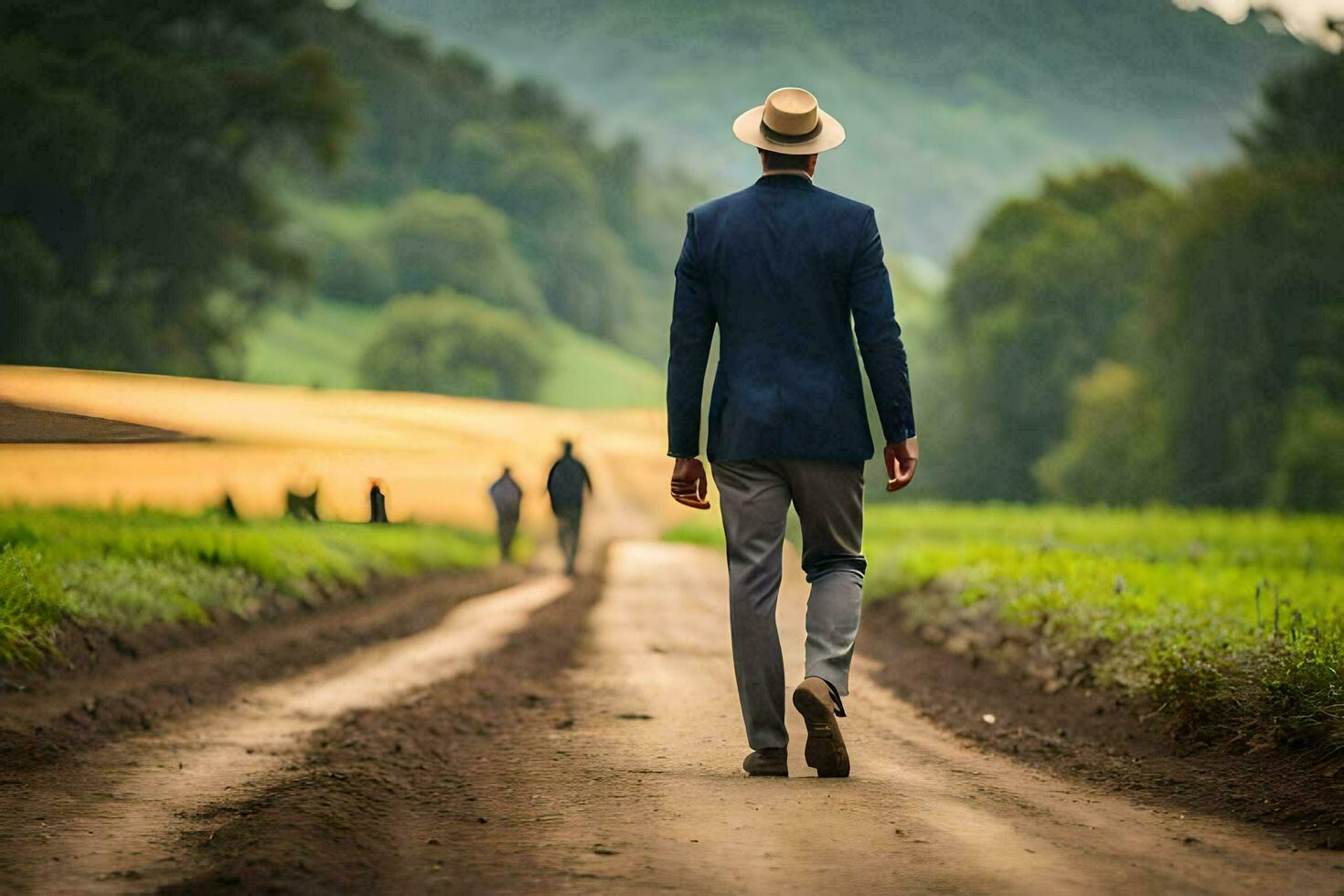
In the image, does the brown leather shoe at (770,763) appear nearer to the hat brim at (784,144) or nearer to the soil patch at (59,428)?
the hat brim at (784,144)

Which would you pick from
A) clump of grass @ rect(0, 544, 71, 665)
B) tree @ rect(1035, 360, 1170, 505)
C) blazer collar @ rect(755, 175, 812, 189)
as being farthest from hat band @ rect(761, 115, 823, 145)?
tree @ rect(1035, 360, 1170, 505)

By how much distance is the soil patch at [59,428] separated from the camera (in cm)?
771

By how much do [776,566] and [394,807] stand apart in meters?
1.57

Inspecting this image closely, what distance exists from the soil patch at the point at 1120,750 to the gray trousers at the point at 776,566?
120cm

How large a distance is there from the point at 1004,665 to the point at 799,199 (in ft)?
18.2

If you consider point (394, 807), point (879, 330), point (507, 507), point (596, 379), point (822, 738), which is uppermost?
point (596, 379)

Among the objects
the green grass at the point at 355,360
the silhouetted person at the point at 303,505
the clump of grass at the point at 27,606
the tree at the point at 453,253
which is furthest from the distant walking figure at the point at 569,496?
the tree at the point at 453,253

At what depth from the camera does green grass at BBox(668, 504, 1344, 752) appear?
5.93 m

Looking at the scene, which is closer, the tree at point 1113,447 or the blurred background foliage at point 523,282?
the blurred background foliage at point 523,282

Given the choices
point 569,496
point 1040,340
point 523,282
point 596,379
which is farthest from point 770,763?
point 523,282

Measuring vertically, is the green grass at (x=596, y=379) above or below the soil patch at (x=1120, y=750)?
above

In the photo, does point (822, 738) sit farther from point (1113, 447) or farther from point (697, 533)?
point (1113, 447)

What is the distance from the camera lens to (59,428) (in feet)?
25.7

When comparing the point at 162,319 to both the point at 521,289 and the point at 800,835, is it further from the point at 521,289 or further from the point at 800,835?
the point at 521,289
